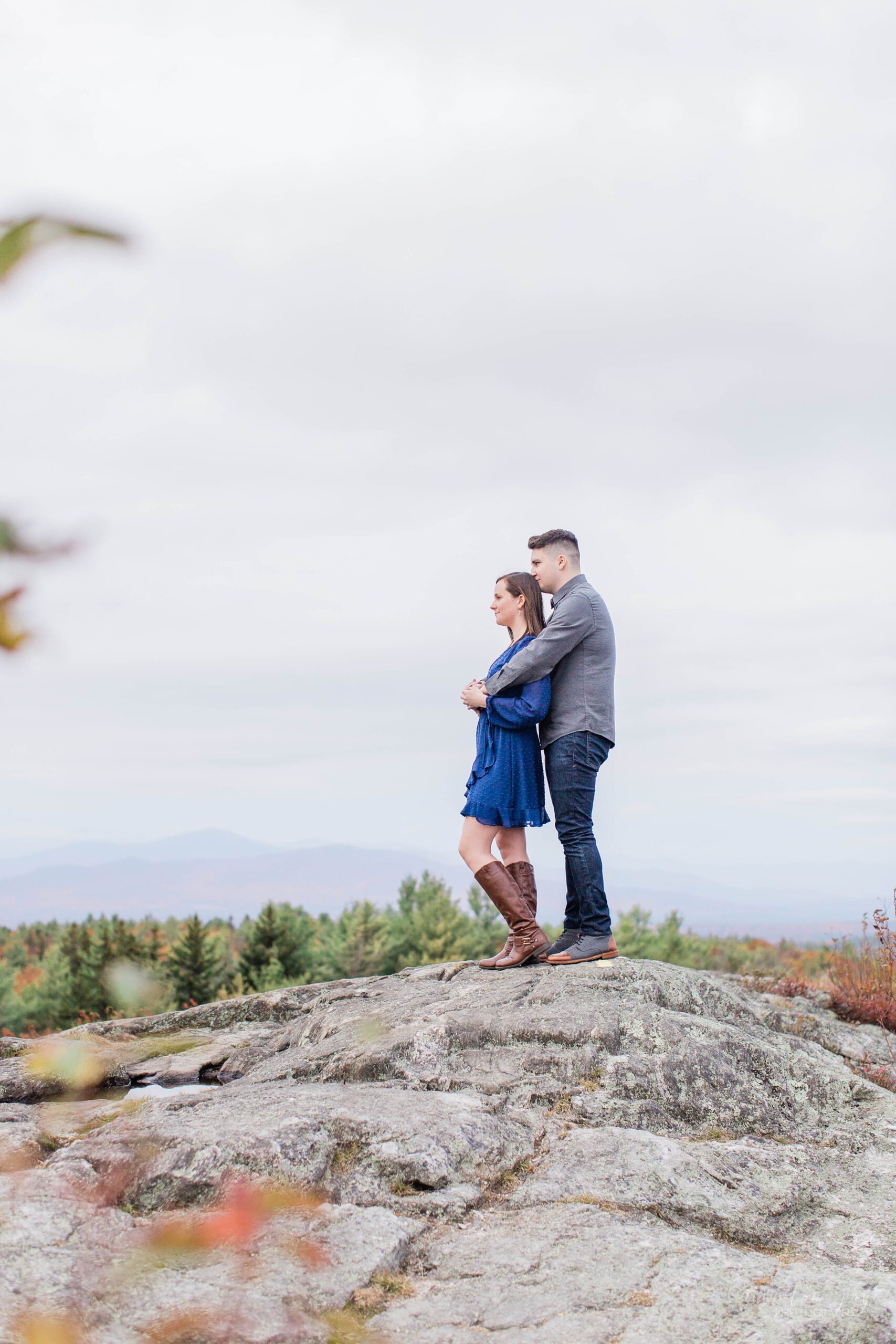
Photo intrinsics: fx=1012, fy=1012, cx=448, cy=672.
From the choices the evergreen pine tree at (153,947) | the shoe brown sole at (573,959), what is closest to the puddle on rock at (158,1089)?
the shoe brown sole at (573,959)

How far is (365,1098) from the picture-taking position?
407 centimetres

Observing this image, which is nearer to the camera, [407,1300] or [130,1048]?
[407,1300]

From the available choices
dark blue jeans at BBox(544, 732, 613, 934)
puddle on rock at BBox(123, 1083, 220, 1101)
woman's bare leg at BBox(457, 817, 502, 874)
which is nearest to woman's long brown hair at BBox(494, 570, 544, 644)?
dark blue jeans at BBox(544, 732, 613, 934)

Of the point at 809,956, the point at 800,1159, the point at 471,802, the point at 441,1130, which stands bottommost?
the point at 809,956

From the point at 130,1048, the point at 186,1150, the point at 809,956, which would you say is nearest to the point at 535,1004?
the point at 186,1150

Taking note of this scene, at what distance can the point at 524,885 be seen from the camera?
622 cm

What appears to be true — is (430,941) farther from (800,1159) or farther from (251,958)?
(800,1159)

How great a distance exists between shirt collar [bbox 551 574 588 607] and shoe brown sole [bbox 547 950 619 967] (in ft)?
6.80

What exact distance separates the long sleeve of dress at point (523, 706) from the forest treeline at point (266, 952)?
5655mm

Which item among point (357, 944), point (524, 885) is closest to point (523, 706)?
point (524, 885)

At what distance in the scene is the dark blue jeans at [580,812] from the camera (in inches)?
228

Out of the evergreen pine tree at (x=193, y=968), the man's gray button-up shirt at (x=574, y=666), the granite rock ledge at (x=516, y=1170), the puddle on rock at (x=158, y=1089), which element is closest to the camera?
the granite rock ledge at (x=516, y=1170)

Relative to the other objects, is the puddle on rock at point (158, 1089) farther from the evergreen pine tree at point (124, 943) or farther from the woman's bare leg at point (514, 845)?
the evergreen pine tree at point (124, 943)

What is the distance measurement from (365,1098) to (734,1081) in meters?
1.81
